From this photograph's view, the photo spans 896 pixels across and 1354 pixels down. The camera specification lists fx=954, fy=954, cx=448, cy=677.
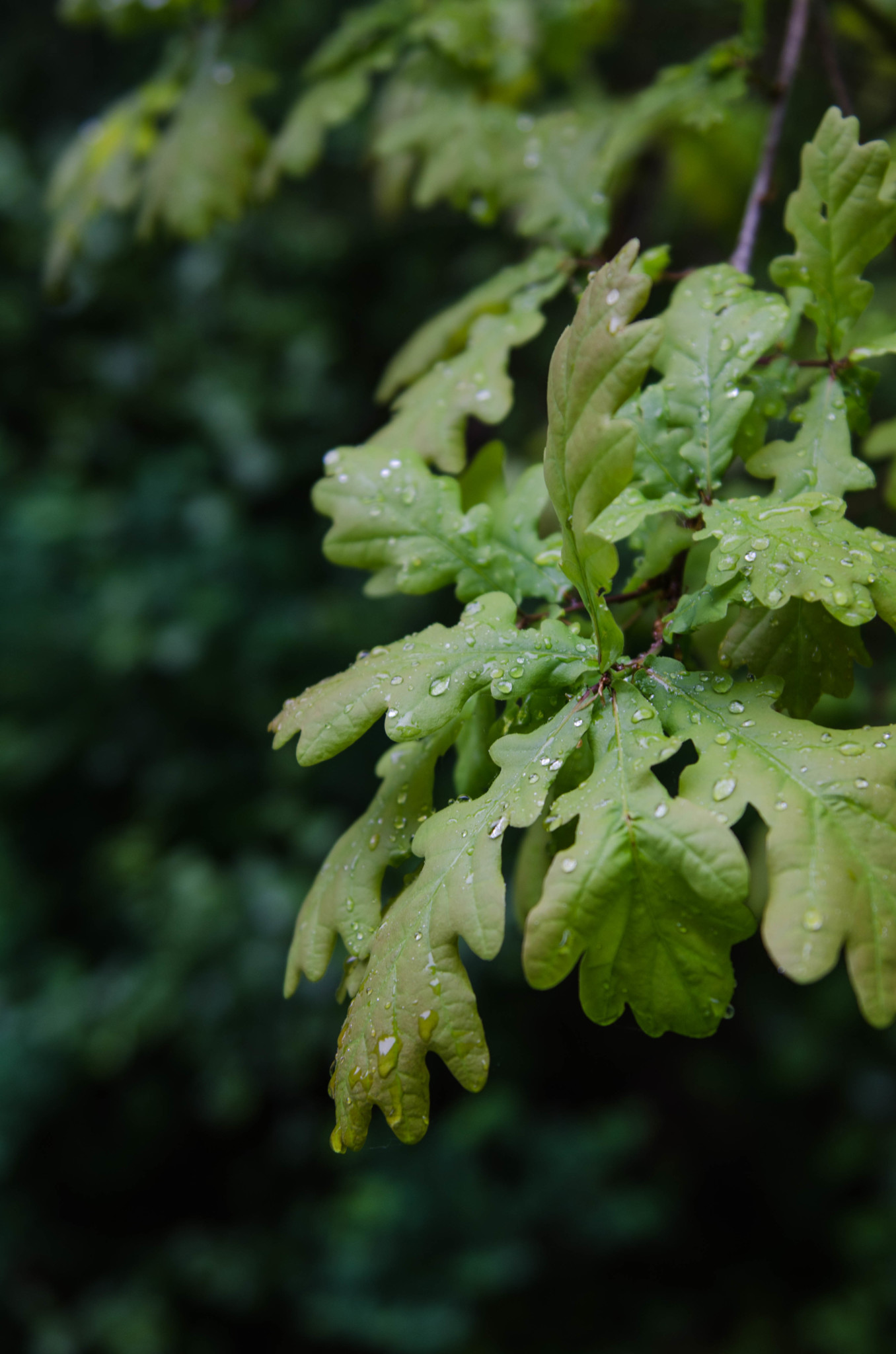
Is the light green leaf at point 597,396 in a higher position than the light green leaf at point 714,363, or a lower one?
higher

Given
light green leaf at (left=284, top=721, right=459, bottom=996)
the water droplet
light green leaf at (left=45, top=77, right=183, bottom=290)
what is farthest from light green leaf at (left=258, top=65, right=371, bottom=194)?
the water droplet

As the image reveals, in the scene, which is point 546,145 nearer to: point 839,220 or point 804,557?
point 839,220

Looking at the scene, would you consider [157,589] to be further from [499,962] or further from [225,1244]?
[225,1244]

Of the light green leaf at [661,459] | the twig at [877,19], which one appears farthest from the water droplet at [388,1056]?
the twig at [877,19]

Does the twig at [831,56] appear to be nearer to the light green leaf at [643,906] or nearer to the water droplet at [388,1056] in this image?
the light green leaf at [643,906]

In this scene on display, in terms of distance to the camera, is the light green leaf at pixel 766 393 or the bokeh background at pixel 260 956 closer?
the light green leaf at pixel 766 393

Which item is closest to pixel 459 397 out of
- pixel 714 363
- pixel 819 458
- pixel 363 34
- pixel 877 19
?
pixel 714 363

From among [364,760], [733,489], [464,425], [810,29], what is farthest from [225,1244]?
[810,29]
